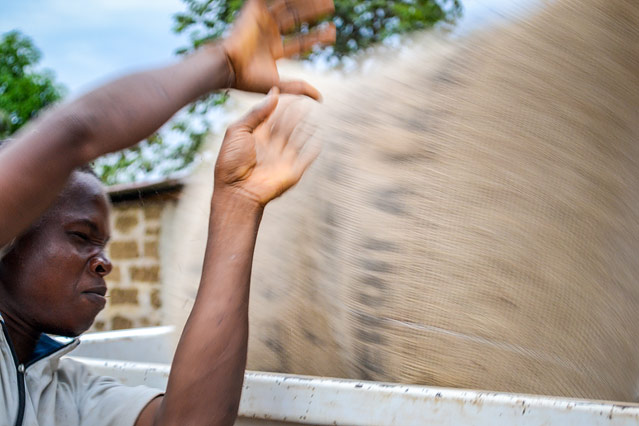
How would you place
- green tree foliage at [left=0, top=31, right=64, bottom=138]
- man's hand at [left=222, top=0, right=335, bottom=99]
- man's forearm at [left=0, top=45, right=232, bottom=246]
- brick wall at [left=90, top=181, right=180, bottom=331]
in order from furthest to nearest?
green tree foliage at [left=0, top=31, right=64, bottom=138] → brick wall at [left=90, top=181, right=180, bottom=331] → man's hand at [left=222, top=0, right=335, bottom=99] → man's forearm at [left=0, top=45, right=232, bottom=246]

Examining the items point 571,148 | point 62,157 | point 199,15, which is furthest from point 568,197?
point 199,15

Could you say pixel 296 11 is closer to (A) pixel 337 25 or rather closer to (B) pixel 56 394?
(B) pixel 56 394

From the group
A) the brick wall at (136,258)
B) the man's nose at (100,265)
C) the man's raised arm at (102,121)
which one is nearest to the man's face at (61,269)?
the man's nose at (100,265)

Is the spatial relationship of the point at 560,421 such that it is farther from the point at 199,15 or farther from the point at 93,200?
the point at 199,15

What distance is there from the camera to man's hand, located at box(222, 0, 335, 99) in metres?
0.92

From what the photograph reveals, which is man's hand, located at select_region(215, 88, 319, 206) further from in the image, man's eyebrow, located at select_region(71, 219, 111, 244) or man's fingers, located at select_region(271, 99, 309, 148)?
man's eyebrow, located at select_region(71, 219, 111, 244)

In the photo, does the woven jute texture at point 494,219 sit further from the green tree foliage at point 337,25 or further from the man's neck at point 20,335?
the green tree foliage at point 337,25

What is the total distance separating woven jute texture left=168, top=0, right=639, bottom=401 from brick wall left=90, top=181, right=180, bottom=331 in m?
3.78

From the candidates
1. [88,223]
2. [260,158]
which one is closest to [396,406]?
[260,158]

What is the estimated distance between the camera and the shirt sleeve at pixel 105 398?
1.04m

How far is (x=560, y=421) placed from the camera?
0.77 metres

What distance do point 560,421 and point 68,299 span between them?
28.6 inches

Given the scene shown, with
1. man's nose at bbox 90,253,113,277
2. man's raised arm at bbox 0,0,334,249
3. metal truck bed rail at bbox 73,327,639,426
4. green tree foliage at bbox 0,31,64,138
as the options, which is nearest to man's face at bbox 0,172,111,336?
man's nose at bbox 90,253,113,277

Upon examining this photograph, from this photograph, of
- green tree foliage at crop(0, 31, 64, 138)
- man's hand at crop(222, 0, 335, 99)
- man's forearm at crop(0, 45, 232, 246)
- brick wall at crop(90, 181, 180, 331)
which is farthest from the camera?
green tree foliage at crop(0, 31, 64, 138)
